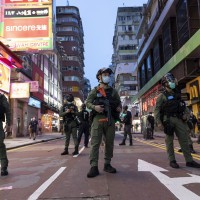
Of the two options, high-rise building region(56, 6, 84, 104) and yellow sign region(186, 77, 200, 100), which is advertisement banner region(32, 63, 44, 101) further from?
high-rise building region(56, 6, 84, 104)

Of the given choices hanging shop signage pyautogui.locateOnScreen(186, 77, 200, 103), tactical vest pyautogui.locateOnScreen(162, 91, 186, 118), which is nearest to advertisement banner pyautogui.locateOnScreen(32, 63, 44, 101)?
hanging shop signage pyautogui.locateOnScreen(186, 77, 200, 103)

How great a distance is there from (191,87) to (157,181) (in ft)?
77.1

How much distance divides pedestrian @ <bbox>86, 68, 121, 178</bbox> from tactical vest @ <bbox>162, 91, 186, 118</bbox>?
125 centimetres

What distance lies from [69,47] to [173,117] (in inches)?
3586

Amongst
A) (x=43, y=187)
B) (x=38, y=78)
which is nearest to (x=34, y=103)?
(x=38, y=78)

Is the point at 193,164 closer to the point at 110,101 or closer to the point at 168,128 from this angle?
the point at 168,128

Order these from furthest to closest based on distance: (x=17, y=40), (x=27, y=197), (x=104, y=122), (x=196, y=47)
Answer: (x=17, y=40), (x=196, y=47), (x=104, y=122), (x=27, y=197)

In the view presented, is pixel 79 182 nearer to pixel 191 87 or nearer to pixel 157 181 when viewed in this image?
pixel 157 181

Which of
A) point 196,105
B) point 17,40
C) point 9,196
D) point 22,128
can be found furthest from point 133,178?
point 22,128

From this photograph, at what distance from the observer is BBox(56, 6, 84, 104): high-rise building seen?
3688 inches

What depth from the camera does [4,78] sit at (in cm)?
2678

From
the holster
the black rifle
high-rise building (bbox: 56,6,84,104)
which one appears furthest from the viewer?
high-rise building (bbox: 56,6,84,104)

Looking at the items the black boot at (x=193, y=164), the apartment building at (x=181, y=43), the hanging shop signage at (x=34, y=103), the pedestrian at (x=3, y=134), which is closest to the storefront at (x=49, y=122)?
the hanging shop signage at (x=34, y=103)

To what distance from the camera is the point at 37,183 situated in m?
5.54
